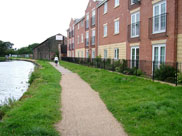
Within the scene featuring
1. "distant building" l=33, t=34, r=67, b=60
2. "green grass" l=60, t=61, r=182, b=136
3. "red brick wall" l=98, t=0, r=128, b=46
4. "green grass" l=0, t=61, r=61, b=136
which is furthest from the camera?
"distant building" l=33, t=34, r=67, b=60

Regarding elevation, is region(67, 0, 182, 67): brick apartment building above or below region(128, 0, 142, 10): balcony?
below

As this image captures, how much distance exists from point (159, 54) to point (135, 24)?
13.5 feet

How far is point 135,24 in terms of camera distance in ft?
55.4

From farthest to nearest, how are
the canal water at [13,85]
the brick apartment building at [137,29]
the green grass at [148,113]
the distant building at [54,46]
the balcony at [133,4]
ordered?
1. the distant building at [54,46]
2. the balcony at [133,4]
3. the brick apartment building at [137,29]
4. the canal water at [13,85]
5. the green grass at [148,113]

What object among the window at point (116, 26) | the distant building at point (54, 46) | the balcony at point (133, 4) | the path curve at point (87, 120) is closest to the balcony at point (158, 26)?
the balcony at point (133, 4)

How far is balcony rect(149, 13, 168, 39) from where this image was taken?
13111 millimetres

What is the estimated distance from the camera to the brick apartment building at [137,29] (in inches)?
489

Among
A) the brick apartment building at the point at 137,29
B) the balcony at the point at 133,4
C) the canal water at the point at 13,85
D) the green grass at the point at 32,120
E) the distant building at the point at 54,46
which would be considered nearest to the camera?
the green grass at the point at 32,120

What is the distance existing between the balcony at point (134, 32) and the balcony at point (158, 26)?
1.93 meters

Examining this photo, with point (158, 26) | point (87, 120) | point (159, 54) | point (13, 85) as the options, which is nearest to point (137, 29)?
point (158, 26)

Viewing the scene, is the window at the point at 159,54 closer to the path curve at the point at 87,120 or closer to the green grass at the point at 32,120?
the path curve at the point at 87,120

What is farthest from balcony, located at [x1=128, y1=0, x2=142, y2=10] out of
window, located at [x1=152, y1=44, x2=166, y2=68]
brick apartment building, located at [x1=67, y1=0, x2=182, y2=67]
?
window, located at [x1=152, y1=44, x2=166, y2=68]

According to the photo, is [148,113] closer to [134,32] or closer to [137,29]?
[137,29]

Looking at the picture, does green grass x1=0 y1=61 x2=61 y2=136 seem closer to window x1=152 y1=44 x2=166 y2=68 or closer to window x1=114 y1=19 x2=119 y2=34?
window x1=152 y1=44 x2=166 y2=68
